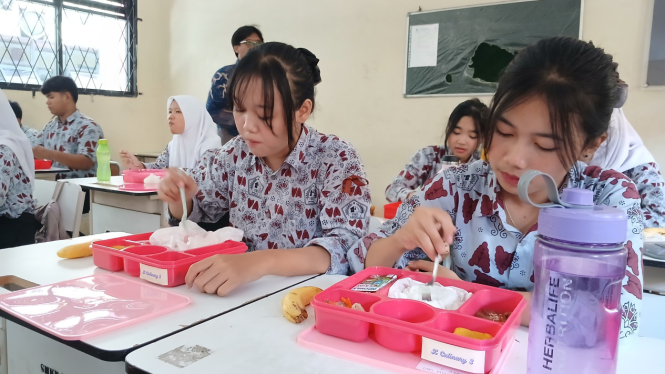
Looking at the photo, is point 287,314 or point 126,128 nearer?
point 287,314

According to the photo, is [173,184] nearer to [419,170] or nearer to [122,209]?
[122,209]

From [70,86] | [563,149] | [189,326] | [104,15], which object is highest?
[104,15]

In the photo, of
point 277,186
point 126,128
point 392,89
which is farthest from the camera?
point 126,128

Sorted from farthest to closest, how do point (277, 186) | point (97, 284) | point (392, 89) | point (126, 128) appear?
point (126, 128)
point (392, 89)
point (277, 186)
point (97, 284)

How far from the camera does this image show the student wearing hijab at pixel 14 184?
6.82 ft

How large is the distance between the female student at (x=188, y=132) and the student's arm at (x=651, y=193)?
8.75 feet

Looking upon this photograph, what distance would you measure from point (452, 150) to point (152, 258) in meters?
2.25

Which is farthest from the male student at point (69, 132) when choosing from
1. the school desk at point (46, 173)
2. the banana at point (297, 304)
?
the banana at point (297, 304)

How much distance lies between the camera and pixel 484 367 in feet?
2.02

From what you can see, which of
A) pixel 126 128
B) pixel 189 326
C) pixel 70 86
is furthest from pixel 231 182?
pixel 126 128

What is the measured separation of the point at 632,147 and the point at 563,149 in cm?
174

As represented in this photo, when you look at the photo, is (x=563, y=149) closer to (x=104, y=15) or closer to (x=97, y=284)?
(x=97, y=284)

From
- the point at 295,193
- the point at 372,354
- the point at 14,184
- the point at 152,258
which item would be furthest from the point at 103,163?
the point at 372,354

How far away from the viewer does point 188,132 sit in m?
3.47
